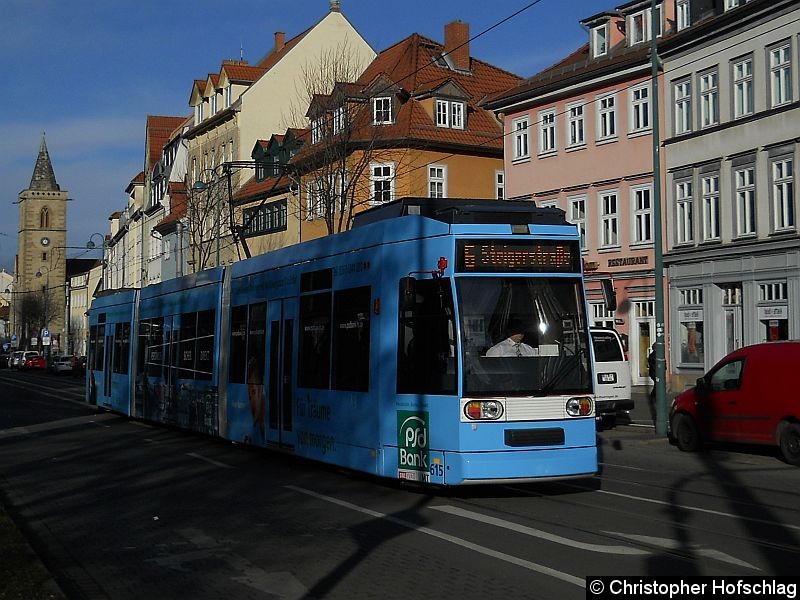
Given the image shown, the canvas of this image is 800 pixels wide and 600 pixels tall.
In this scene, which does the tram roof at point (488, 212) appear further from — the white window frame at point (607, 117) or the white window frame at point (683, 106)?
the white window frame at point (607, 117)

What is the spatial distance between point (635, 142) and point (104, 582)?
3454cm

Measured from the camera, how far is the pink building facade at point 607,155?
41094 mm

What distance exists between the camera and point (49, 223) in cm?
16300

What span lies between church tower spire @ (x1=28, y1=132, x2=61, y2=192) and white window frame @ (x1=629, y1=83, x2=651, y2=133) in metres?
136

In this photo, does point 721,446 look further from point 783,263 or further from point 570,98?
point 570,98

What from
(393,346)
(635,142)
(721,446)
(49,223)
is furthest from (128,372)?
(49,223)

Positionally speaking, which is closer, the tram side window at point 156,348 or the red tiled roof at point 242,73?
the tram side window at point 156,348

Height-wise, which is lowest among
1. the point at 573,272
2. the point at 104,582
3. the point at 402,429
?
the point at 104,582

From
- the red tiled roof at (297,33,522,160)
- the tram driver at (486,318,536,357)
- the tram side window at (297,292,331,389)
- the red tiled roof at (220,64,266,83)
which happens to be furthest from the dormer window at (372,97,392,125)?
the tram driver at (486,318,536,357)

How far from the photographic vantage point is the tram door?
687 inches

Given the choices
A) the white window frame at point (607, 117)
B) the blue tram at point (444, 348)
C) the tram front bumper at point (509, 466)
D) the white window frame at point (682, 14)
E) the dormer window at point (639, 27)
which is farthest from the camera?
the white window frame at point (607, 117)

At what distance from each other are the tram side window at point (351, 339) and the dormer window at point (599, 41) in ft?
101

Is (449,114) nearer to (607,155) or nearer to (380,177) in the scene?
(380,177)

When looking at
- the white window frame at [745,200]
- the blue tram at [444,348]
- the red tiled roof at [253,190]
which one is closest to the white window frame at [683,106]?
the white window frame at [745,200]
